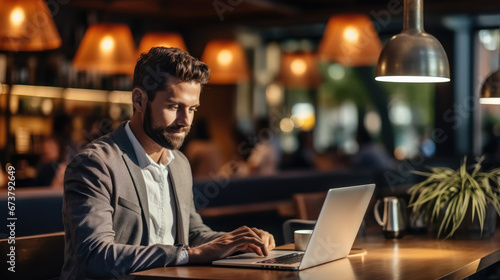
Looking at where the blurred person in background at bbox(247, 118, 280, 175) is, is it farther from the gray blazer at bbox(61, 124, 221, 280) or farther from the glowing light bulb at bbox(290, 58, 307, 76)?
the gray blazer at bbox(61, 124, 221, 280)

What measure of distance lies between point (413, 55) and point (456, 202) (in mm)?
819

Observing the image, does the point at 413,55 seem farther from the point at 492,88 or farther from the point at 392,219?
the point at 492,88

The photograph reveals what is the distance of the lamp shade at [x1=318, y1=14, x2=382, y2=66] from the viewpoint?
240 inches

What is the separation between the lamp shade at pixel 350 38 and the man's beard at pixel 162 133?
3.69m

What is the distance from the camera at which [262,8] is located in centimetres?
804

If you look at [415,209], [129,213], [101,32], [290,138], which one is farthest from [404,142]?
[129,213]

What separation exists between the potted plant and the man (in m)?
0.99

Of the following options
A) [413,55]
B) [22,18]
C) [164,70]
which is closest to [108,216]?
[164,70]

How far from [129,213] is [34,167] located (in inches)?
218

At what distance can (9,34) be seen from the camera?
16.4 ft

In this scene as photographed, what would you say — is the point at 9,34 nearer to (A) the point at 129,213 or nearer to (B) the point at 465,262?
(A) the point at 129,213

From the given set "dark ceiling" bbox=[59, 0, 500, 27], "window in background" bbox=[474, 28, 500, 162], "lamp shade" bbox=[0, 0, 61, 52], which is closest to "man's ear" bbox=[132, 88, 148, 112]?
"lamp shade" bbox=[0, 0, 61, 52]

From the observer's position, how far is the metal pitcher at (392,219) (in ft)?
10.6

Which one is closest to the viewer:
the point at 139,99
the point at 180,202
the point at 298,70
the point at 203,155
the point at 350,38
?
the point at 139,99
